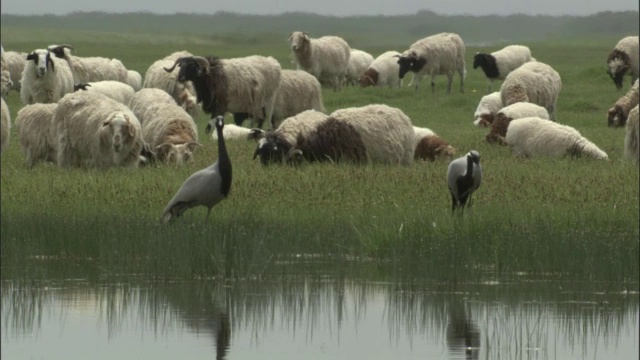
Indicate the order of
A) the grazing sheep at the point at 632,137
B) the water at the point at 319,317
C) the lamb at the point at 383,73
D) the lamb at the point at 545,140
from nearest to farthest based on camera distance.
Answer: the water at the point at 319,317 → the grazing sheep at the point at 632,137 → the lamb at the point at 545,140 → the lamb at the point at 383,73

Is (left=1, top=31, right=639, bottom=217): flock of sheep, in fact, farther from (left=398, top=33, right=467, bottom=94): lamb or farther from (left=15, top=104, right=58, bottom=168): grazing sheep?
(left=398, top=33, right=467, bottom=94): lamb

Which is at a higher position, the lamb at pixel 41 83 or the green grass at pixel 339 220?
the lamb at pixel 41 83

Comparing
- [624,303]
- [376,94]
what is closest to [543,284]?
[624,303]

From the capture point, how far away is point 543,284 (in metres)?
10.4

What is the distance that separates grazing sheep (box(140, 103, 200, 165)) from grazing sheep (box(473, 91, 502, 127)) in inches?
332

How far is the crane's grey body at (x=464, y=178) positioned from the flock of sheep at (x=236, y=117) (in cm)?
398

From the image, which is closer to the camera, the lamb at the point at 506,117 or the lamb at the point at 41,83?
the lamb at the point at 506,117

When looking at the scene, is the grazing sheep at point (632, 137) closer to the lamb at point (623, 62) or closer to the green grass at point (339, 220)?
the green grass at point (339, 220)

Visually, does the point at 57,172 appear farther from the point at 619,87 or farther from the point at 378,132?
the point at 619,87

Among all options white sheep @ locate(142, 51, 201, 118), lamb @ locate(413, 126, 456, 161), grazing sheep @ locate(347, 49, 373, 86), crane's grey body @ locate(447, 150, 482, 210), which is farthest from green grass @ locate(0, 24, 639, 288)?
grazing sheep @ locate(347, 49, 373, 86)

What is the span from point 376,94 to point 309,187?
60.5 ft

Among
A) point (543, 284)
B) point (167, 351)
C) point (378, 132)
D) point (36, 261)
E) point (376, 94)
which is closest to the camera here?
point (167, 351)

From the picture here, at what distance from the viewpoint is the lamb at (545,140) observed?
61.9ft

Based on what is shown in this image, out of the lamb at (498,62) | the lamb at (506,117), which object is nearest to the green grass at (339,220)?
the lamb at (506,117)
